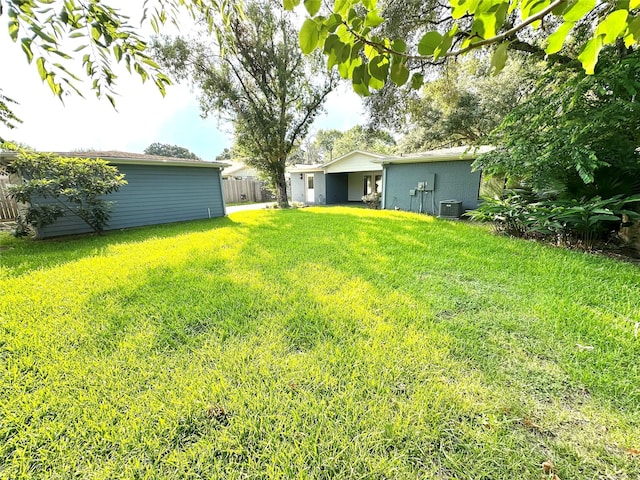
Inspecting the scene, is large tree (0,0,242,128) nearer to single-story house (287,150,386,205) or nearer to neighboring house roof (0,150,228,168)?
neighboring house roof (0,150,228,168)

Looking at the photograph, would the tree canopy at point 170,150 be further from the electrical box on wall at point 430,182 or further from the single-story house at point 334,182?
the electrical box on wall at point 430,182

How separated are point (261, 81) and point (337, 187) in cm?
705

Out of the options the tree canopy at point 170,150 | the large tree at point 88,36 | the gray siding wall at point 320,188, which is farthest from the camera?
the tree canopy at point 170,150

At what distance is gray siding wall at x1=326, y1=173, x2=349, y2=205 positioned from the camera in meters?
15.8

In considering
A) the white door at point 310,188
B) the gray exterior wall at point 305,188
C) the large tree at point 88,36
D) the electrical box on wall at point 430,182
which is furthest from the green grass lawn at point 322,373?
the white door at point 310,188

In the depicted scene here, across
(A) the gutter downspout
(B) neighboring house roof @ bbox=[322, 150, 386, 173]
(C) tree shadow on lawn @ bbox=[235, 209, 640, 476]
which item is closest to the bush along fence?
(C) tree shadow on lawn @ bbox=[235, 209, 640, 476]

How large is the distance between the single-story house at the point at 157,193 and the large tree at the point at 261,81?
343 cm

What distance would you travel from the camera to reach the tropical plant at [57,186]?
5.93 meters

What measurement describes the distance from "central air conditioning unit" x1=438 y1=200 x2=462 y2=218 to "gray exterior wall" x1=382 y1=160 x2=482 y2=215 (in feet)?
1.24

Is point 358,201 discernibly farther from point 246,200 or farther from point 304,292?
point 304,292

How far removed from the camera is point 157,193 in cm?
886

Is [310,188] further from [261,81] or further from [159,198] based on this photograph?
[159,198]

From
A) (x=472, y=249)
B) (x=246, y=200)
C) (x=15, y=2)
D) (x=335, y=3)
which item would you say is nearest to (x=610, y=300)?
(x=472, y=249)

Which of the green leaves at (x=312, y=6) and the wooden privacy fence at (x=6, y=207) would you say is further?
the wooden privacy fence at (x=6, y=207)
